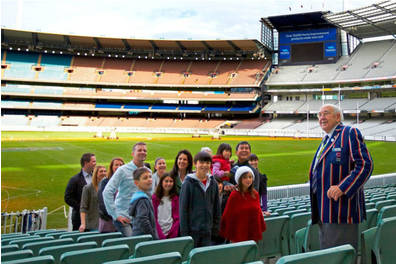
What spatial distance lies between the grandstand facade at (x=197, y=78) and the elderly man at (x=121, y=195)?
55398mm

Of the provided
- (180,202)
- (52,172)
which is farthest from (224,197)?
(52,172)

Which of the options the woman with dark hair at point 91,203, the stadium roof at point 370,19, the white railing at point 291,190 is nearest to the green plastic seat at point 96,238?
the woman with dark hair at point 91,203

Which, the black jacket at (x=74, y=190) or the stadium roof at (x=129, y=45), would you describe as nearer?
the black jacket at (x=74, y=190)

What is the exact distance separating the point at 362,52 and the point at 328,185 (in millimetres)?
75139

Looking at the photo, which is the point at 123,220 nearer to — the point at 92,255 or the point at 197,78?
the point at 92,255

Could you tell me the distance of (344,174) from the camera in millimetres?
3789

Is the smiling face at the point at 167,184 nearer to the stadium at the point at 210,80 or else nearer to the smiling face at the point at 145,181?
the smiling face at the point at 145,181

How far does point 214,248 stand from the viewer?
2566 mm

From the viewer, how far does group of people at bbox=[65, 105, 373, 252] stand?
3.74 meters

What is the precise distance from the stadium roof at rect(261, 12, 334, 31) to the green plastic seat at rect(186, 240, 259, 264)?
71748mm

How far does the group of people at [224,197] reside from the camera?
3740mm

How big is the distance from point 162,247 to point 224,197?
2.34m

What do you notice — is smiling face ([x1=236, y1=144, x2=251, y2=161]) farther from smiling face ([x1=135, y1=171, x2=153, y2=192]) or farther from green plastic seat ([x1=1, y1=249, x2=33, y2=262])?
green plastic seat ([x1=1, y1=249, x2=33, y2=262])

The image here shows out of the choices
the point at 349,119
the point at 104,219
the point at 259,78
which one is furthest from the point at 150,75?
the point at 104,219
